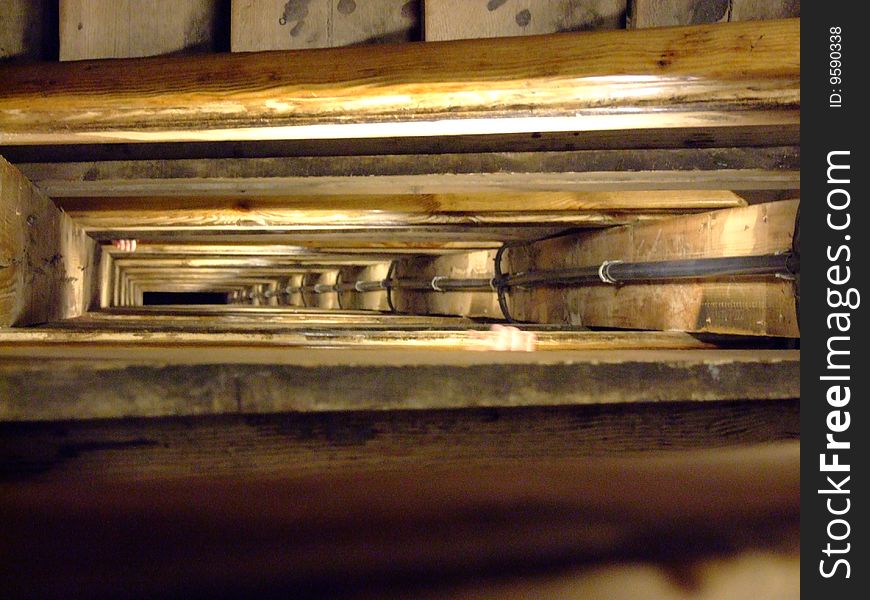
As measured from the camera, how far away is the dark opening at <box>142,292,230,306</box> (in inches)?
721

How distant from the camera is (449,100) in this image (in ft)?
6.50

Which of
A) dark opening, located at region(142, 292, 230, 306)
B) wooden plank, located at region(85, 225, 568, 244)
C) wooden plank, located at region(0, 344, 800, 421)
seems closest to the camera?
wooden plank, located at region(0, 344, 800, 421)

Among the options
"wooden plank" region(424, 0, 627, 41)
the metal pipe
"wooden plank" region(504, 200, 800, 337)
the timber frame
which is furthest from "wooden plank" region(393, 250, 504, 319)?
"wooden plank" region(424, 0, 627, 41)

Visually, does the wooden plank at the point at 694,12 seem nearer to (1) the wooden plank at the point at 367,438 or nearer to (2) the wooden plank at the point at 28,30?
(1) the wooden plank at the point at 367,438

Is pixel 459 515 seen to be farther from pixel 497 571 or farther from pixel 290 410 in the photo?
pixel 290 410

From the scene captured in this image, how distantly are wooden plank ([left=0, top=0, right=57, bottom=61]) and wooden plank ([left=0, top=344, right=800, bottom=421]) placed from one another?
3.58 ft

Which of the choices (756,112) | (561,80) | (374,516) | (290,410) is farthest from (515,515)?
(756,112)

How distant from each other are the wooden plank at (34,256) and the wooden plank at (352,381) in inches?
51.4

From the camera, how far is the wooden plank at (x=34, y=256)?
2836 millimetres

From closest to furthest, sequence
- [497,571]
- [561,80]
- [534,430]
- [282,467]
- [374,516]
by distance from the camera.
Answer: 1. [497,571]
2. [374,516]
3. [282,467]
4. [534,430]
5. [561,80]

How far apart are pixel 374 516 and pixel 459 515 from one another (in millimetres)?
187

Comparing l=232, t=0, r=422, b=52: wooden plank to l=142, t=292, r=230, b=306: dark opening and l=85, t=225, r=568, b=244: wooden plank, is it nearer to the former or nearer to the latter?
l=85, t=225, r=568, b=244: wooden plank

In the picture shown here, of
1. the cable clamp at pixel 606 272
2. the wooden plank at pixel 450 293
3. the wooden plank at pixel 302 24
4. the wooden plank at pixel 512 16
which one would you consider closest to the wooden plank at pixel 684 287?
the cable clamp at pixel 606 272

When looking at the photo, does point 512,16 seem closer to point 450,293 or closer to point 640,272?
point 640,272
